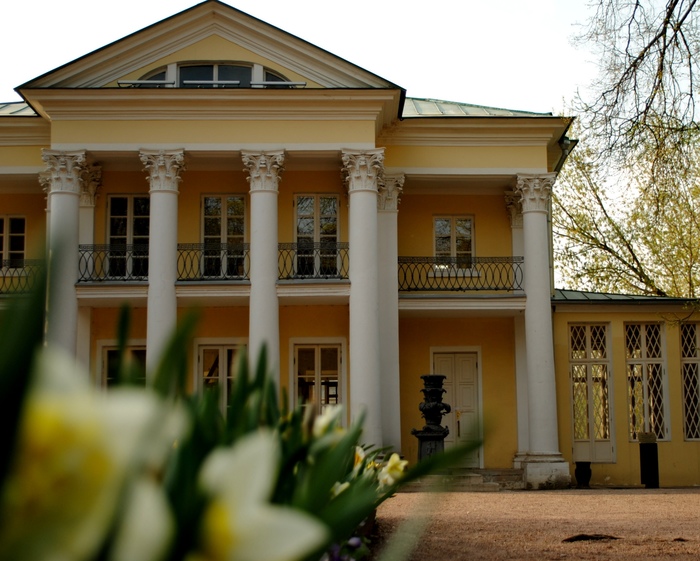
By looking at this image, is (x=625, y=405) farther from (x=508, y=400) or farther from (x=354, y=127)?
(x=354, y=127)

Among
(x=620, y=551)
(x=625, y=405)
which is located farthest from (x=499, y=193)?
(x=620, y=551)

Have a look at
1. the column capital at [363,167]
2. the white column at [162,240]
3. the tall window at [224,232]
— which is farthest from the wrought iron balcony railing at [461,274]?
the white column at [162,240]

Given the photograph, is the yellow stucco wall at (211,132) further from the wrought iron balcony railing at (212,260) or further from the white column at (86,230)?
the wrought iron balcony railing at (212,260)

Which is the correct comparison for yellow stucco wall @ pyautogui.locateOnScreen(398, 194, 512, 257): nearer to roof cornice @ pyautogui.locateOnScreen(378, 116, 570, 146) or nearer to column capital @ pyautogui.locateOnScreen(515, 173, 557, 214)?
column capital @ pyautogui.locateOnScreen(515, 173, 557, 214)

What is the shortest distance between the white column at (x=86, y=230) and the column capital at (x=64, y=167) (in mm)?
973

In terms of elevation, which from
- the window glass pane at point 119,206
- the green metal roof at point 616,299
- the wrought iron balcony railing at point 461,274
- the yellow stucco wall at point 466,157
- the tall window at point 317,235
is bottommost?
the green metal roof at point 616,299

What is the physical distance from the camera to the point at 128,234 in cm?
2189

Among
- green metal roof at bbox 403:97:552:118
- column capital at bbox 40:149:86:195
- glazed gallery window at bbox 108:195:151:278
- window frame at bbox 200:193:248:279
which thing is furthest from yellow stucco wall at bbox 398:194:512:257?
column capital at bbox 40:149:86:195

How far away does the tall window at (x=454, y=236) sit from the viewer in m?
→ 22.9

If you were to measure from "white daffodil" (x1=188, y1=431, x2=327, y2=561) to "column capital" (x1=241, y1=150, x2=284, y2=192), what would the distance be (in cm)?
1974

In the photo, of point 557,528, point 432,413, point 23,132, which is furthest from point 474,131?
point 557,528

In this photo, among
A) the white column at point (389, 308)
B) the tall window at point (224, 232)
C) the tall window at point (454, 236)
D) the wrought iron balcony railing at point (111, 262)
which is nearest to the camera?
the white column at point (389, 308)

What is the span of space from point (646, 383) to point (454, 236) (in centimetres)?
519

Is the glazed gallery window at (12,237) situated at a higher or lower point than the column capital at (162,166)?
lower
